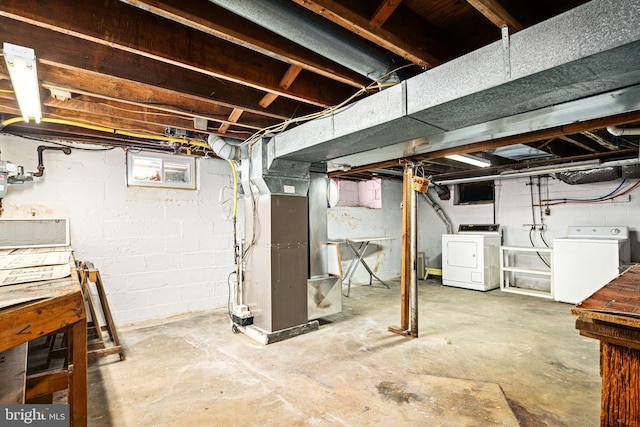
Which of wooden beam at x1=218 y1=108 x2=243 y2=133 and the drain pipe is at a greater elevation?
wooden beam at x1=218 y1=108 x2=243 y2=133

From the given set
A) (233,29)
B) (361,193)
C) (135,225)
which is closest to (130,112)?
(135,225)

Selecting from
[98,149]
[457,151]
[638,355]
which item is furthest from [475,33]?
[98,149]

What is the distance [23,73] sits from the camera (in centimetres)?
178

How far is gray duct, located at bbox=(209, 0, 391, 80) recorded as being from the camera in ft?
4.21

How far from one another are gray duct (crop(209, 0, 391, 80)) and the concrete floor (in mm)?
2021

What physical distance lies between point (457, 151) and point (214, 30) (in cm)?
227

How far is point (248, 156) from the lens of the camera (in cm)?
330

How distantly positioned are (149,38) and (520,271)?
18.5 ft

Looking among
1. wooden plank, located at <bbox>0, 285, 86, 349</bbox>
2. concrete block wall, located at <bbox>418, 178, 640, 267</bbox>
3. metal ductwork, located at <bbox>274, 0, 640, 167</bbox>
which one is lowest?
wooden plank, located at <bbox>0, 285, 86, 349</bbox>

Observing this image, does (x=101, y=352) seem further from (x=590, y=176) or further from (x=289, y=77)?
(x=590, y=176)

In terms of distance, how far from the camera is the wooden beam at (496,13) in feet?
4.05

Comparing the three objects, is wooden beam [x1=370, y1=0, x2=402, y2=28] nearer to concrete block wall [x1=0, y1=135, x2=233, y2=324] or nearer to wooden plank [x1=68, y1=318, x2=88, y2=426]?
wooden plank [x1=68, y1=318, x2=88, y2=426]

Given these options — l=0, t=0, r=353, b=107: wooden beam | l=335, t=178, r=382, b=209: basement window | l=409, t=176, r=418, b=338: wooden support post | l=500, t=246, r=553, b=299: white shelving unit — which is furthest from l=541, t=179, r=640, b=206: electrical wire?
l=0, t=0, r=353, b=107: wooden beam

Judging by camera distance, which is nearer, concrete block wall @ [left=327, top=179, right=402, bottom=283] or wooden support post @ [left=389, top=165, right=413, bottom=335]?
wooden support post @ [left=389, top=165, right=413, bottom=335]
